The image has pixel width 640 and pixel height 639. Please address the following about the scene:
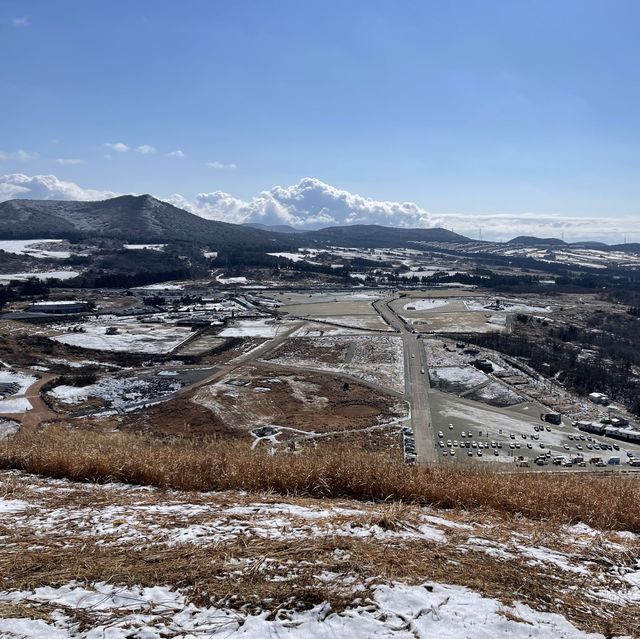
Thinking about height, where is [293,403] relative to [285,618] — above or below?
below

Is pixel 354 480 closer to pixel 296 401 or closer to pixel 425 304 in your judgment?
pixel 296 401

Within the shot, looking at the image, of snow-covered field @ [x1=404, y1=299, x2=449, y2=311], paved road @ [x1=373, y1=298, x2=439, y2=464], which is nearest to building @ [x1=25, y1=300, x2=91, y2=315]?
paved road @ [x1=373, y1=298, x2=439, y2=464]

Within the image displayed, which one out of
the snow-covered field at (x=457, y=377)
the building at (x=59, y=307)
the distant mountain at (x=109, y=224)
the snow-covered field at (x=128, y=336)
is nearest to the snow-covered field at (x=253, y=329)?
the snow-covered field at (x=128, y=336)

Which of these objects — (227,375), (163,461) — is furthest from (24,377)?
(163,461)

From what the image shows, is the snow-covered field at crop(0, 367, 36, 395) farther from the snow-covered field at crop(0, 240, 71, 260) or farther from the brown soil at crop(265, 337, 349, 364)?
the snow-covered field at crop(0, 240, 71, 260)

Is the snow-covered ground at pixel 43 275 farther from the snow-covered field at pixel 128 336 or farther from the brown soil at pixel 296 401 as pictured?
the brown soil at pixel 296 401

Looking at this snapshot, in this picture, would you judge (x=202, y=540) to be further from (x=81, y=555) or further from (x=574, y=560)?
(x=574, y=560)

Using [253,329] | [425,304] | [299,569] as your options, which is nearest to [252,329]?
[253,329]

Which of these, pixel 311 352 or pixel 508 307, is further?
pixel 508 307
